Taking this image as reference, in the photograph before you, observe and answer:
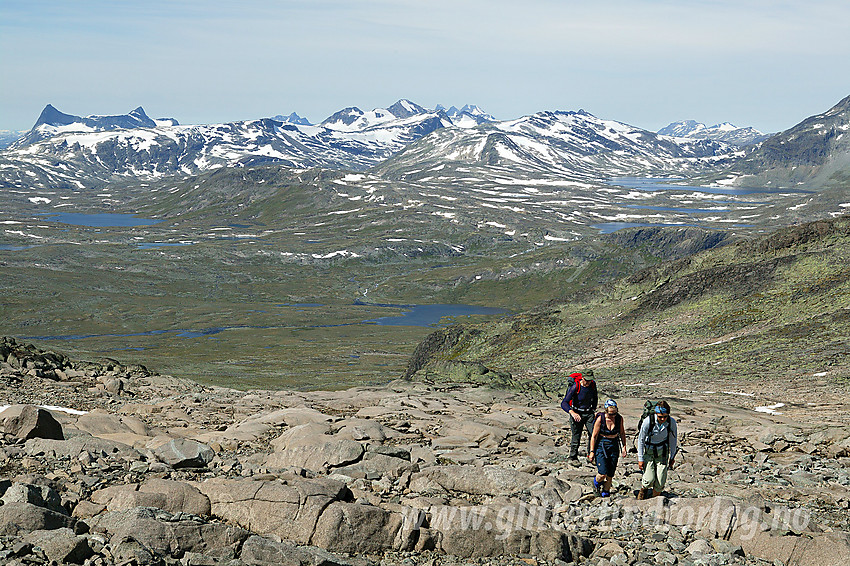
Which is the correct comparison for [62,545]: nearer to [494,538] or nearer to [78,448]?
[78,448]

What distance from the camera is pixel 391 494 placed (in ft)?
67.2

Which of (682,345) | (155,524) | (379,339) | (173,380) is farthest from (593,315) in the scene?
(379,339)

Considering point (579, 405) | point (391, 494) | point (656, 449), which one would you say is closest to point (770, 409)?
point (579, 405)

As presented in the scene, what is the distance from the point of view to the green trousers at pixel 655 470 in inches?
811

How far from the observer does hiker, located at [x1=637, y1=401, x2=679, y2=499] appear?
2061 cm

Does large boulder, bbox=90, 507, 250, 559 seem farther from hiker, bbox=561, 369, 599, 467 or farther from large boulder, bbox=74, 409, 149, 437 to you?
hiker, bbox=561, 369, 599, 467

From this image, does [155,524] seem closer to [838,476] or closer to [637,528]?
[637,528]

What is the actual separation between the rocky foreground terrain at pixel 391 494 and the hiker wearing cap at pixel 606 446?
0.64 meters

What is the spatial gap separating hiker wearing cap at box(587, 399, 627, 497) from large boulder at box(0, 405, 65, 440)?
1808cm

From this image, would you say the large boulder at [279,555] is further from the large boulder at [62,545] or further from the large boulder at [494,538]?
the large boulder at [62,545]

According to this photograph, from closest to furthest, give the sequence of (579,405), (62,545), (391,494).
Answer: (62,545) → (391,494) → (579,405)

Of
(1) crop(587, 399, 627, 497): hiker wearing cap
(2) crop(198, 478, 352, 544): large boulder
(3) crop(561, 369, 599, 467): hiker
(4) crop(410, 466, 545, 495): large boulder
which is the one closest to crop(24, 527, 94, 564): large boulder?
(2) crop(198, 478, 352, 544): large boulder

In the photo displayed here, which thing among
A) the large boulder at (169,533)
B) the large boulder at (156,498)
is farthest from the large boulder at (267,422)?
the large boulder at (169,533)

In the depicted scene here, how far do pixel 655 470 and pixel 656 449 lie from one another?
2.17 ft
